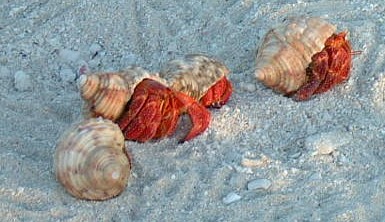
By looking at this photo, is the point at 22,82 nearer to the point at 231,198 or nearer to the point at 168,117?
the point at 168,117

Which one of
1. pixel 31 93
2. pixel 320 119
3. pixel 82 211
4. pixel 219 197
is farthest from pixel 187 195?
pixel 31 93

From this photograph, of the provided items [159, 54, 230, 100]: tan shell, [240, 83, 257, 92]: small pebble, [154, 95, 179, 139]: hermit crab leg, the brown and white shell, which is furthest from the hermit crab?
the brown and white shell

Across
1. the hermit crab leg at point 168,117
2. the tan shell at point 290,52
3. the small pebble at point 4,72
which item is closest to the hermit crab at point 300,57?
the tan shell at point 290,52

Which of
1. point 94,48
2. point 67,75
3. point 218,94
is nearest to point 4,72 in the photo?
point 67,75

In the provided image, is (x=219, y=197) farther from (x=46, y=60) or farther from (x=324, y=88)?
(x=46, y=60)

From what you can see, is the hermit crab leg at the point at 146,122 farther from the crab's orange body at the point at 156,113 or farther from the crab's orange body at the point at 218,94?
the crab's orange body at the point at 218,94

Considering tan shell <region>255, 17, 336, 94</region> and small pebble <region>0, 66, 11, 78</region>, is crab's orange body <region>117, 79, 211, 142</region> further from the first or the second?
small pebble <region>0, 66, 11, 78</region>
